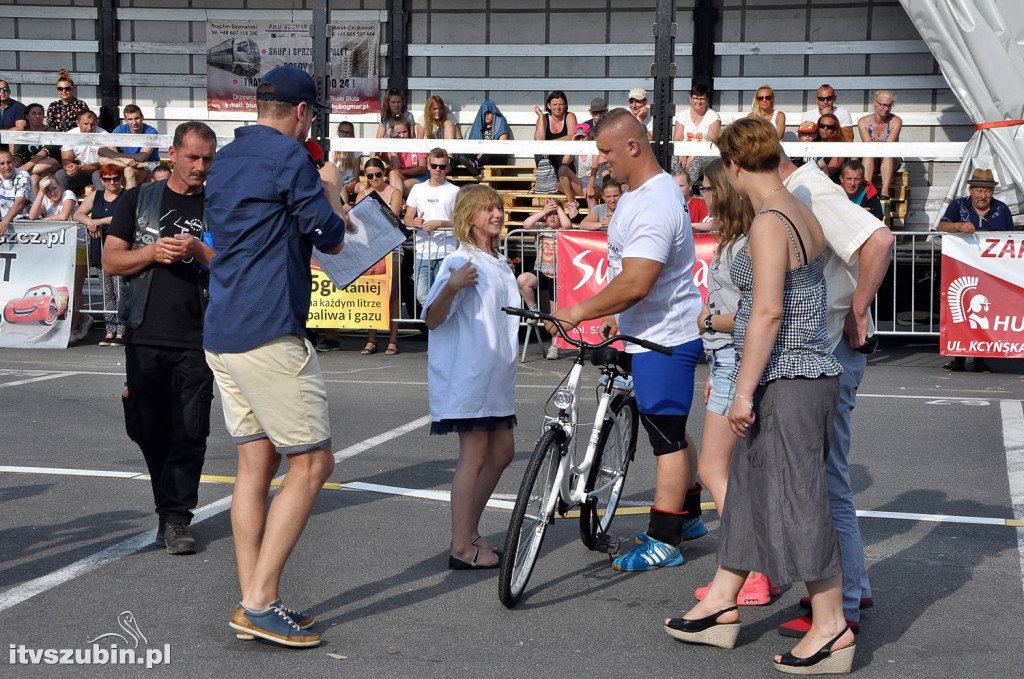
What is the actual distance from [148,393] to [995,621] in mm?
3892

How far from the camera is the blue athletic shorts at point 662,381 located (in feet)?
18.3

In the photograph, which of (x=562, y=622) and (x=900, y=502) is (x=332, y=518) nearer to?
(x=562, y=622)

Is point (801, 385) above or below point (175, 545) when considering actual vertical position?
above

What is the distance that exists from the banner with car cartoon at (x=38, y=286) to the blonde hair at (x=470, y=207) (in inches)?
362

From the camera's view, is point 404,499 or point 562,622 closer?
point 562,622

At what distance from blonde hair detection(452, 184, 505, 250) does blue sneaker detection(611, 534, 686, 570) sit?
153cm

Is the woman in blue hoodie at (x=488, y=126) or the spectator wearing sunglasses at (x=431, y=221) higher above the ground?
the woman in blue hoodie at (x=488, y=126)

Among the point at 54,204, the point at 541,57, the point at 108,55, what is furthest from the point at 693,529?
the point at 108,55

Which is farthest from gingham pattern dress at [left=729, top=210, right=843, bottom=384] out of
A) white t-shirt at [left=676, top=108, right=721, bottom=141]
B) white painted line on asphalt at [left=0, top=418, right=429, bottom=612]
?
white t-shirt at [left=676, top=108, right=721, bottom=141]

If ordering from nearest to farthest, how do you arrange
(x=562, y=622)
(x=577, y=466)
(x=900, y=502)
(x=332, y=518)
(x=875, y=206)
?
(x=562, y=622)
(x=577, y=466)
(x=332, y=518)
(x=900, y=502)
(x=875, y=206)

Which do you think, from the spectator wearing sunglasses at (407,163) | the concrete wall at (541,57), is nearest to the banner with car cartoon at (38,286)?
the spectator wearing sunglasses at (407,163)

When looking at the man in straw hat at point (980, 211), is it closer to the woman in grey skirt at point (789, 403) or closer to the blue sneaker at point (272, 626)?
the woman in grey skirt at point (789, 403)

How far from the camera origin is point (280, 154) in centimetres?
444

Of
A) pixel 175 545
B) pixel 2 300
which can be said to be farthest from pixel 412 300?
pixel 175 545
